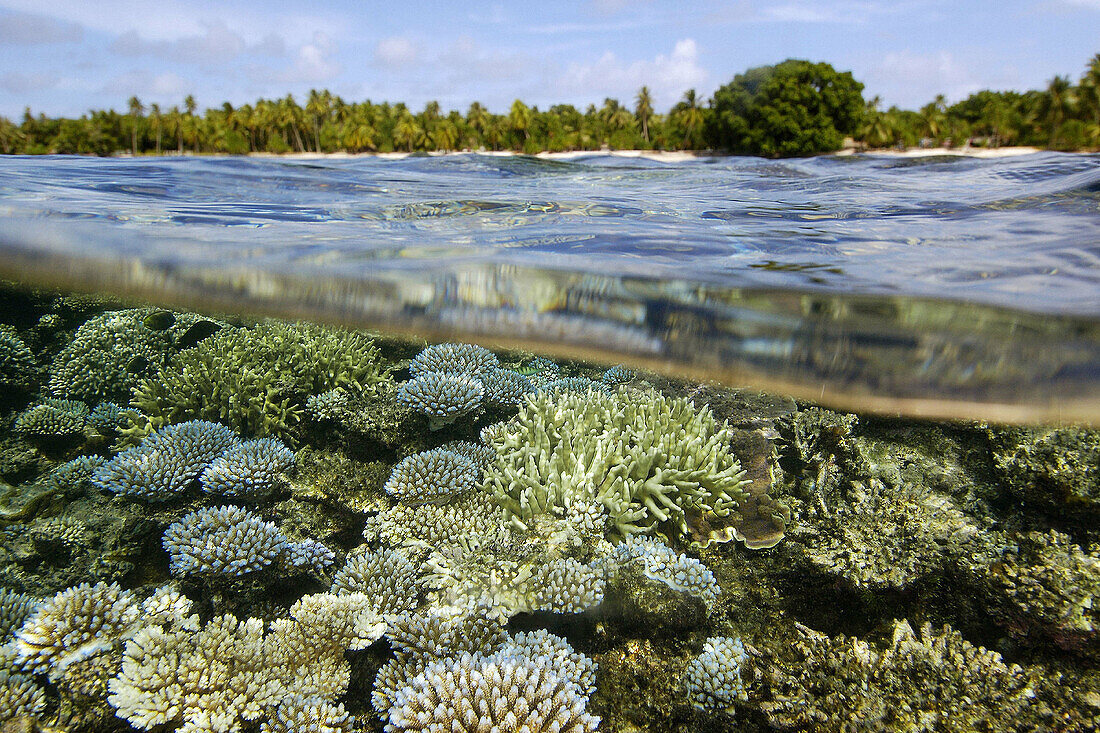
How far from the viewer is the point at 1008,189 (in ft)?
25.8

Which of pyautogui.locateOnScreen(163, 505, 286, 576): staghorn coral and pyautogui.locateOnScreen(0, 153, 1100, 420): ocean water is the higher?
pyautogui.locateOnScreen(0, 153, 1100, 420): ocean water

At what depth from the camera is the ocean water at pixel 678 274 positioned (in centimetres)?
352

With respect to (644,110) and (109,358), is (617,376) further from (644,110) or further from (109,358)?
(644,110)

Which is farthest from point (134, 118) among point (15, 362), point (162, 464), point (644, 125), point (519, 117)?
point (162, 464)

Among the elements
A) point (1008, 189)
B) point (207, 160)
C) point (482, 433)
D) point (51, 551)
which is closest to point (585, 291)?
point (482, 433)

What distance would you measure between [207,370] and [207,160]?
649cm

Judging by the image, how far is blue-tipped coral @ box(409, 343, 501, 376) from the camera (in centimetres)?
571

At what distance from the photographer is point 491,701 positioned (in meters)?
3.15

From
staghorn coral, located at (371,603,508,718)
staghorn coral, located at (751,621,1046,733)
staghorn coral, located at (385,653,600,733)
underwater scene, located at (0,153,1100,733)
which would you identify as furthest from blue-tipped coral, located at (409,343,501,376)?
staghorn coral, located at (751,621,1046,733)

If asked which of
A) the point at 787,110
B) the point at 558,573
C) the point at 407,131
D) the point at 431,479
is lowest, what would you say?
the point at 558,573

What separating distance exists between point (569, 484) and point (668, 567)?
37.5 inches

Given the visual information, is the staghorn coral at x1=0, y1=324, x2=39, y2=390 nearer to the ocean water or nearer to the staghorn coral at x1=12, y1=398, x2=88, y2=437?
the staghorn coral at x1=12, y1=398, x2=88, y2=437

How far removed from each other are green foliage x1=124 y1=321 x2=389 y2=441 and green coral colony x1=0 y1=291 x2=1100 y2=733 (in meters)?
0.61

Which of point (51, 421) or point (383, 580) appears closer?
point (383, 580)
